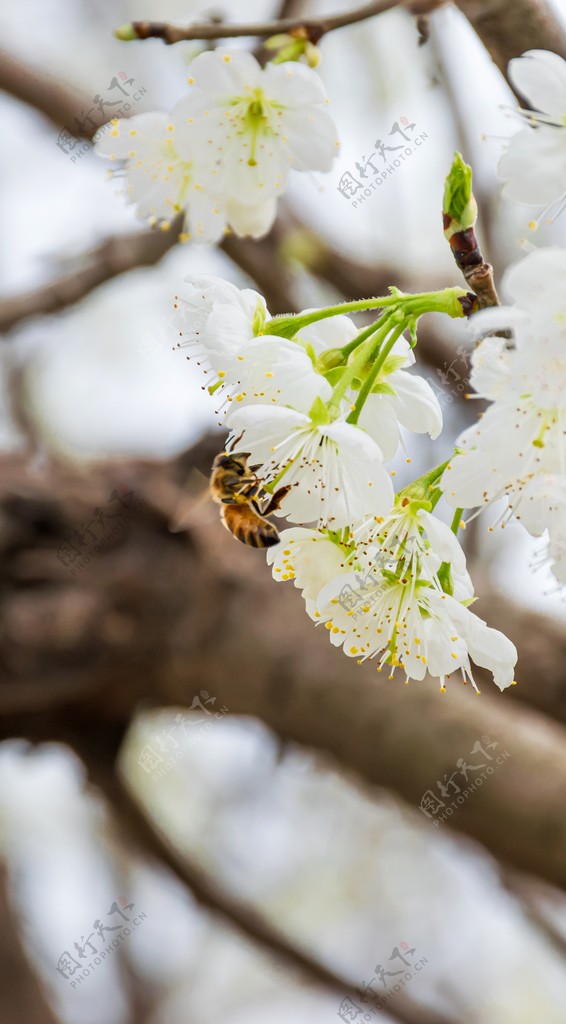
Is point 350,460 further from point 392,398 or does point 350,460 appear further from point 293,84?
point 293,84

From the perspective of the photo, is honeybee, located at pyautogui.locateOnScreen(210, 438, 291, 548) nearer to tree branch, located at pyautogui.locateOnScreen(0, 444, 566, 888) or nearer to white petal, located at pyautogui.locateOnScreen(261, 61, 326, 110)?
white petal, located at pyautogui.locateOnScreen(261, 61, 326, 110)

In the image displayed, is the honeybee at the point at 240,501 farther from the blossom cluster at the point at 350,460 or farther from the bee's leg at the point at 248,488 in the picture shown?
the blossom cluster at the point at 350,460

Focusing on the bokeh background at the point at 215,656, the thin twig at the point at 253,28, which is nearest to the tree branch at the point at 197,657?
the bokeh background at the point at 215,656

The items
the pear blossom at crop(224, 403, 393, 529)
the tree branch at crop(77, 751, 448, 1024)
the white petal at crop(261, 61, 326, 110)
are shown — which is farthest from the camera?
the tree branch at crop(77, 751, 448, 1024)

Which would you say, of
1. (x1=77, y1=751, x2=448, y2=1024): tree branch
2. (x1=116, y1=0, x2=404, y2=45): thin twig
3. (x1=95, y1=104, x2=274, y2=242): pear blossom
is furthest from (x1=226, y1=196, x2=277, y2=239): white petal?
(x1=77, y1=751, x2=448, y2=1024): tree branch

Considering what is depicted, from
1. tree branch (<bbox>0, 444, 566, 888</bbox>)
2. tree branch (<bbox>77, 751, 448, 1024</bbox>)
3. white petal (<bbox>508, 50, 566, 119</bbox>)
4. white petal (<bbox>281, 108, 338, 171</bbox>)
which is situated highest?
white petal (<bbox>508, 50, 566, 119</bbox>)

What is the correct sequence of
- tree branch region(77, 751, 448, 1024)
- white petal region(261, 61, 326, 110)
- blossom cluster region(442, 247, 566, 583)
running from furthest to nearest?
tree branch region(77, 751, 448, 1024)
white petal region(261, 61, 326, 110)
blossom cluster region(442, 247, 566, 583)

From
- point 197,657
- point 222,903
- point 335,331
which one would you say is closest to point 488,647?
point 335,331

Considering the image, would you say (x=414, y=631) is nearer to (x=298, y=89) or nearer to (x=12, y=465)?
(x=298, y=89)
